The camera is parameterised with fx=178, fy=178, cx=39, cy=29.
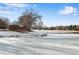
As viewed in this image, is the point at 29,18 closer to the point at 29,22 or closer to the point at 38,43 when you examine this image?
the point at 29,22

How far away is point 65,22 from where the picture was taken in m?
1.76

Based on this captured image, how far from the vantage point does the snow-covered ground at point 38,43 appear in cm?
172

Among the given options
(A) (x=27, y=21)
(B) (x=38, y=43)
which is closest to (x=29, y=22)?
(A) (x=27, y=21)

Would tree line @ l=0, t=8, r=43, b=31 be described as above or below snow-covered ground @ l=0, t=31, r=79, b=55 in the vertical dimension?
above

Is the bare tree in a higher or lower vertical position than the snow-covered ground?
higher

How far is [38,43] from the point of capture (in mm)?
1754

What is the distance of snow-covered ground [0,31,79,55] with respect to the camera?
172 centimetres

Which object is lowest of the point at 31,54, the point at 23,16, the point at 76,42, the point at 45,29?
the point at 31,54

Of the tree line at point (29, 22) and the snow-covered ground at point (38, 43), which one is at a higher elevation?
the tree line at point (29, 22)

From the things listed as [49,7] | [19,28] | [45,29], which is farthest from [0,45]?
[49,7]

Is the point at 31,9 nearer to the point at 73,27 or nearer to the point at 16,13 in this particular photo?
the point at 16,13

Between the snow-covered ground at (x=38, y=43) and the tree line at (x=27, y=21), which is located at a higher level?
the tree line at (x=27, y=21)

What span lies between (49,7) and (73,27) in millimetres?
309

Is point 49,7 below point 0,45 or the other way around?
the other way around
